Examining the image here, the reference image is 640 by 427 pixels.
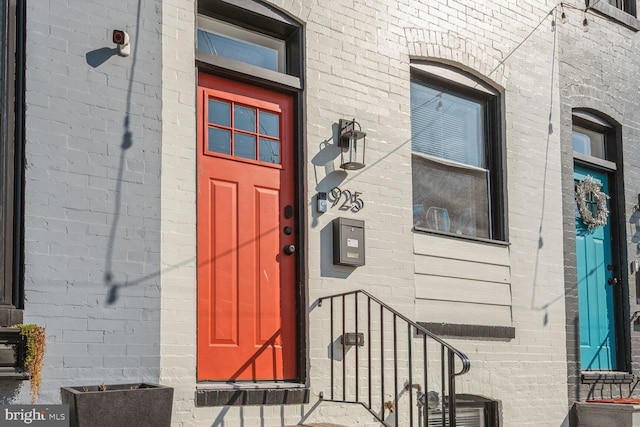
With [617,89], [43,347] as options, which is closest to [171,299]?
[43,347]

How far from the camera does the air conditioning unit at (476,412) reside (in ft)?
22.9

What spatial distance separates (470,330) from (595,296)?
214cm

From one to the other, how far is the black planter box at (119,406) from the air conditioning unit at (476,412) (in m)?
3.10

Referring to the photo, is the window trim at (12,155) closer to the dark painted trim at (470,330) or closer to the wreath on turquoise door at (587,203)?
the dark painted trim at (470,330)

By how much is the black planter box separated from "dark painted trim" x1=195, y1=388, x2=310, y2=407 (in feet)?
2.29

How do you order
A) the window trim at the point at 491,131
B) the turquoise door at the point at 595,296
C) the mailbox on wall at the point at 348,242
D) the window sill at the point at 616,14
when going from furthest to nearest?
the window sill at the point at 616,14
the turquoise door at the point at 595,296
the window trim at the point at 491,131
the mailbox on wall at the point at 348,242

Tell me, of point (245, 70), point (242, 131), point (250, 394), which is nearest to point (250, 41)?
point (245, 70)

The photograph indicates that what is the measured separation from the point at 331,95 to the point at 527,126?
2.36 meters

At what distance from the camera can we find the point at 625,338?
852 centimetres

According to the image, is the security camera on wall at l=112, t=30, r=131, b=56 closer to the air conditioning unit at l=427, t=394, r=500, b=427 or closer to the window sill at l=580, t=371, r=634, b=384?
the air conditioning unit at l=427, t=394, r=500, b=427

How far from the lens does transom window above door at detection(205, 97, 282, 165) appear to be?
5.73 metres

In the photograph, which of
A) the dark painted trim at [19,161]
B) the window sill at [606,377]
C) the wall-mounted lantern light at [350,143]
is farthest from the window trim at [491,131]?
the dark painted trim at [19,161]

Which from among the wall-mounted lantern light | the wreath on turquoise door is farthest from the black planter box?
the wreath on turquoise door

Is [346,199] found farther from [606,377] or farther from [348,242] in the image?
[606,377]
